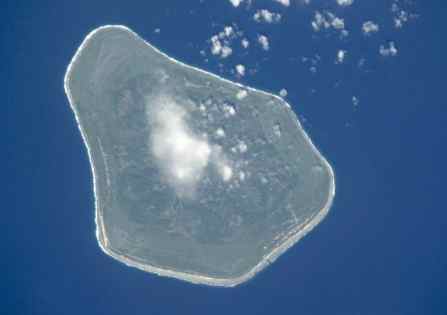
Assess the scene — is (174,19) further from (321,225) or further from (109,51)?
(321,225)

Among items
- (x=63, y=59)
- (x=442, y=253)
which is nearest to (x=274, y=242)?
(x=442, y=253)

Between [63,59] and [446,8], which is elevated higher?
[446,8]

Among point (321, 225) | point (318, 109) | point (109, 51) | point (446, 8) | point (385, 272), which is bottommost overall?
point (385, 272)
